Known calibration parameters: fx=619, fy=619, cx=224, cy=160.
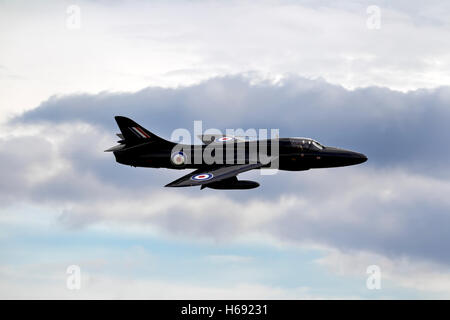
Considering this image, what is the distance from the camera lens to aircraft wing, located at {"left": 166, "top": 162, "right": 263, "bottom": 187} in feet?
134

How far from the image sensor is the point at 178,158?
47.0 metres

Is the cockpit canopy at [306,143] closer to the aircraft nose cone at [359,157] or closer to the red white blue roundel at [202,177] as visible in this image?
the aircraft nose cone at [359,157]

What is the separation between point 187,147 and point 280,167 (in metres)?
7.24

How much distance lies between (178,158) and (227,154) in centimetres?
384

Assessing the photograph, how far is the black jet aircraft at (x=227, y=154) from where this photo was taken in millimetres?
45719

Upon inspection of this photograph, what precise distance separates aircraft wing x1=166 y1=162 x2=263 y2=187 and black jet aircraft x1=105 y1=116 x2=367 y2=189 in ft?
0.26

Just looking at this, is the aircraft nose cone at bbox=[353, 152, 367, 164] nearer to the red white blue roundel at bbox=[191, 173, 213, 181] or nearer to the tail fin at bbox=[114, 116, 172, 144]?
the red white blue roundel at bbox=[191, 173, 213, 181]

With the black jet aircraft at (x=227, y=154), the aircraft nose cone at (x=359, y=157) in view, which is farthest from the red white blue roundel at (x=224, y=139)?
the aircraft nose cone at (x=359, y=157)

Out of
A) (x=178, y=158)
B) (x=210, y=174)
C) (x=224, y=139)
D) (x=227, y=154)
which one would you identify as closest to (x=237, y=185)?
(x=227, y=154)

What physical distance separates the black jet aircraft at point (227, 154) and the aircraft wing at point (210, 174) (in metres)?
0.08

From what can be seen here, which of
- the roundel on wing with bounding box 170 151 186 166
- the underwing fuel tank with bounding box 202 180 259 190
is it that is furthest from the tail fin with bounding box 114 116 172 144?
the underwing fuel tank with bounding box 202 180 259 190

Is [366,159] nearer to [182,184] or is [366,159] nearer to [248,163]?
[248,163]

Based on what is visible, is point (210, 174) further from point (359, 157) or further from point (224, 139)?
point (359, 157)
